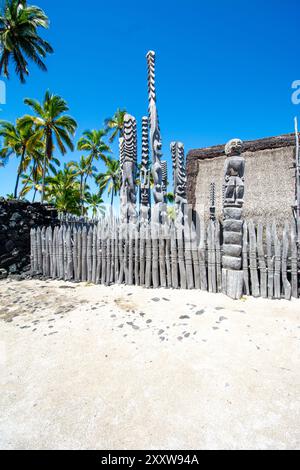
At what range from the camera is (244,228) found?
495cm

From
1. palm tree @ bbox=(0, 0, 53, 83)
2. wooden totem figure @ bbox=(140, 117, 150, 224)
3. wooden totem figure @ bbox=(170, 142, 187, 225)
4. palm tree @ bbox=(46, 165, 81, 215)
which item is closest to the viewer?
wooden totem figure @ bbox=(140, 117, 150, 224)

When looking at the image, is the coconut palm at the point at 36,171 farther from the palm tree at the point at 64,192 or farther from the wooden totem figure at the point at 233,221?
the wooden totem figure at the point at 233,221

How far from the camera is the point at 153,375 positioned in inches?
105

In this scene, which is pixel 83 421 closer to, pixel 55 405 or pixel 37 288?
pixel 55 405

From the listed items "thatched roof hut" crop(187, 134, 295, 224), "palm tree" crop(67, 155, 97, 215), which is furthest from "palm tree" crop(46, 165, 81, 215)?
"thatched roof hut" crop(187, 134, 295, 224)

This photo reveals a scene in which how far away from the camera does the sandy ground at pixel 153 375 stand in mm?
1936

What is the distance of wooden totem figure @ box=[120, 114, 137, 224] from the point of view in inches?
337

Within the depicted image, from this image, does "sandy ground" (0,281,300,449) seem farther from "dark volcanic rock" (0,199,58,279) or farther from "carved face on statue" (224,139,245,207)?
"dark volcanic rock" (0,199,58,279)

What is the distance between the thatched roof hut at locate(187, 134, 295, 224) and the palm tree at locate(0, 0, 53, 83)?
49.0ft

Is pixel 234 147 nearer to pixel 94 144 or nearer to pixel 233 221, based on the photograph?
pixel 233 221

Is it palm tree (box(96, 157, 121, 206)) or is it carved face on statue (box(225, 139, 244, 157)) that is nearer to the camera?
carved face on statue (box(225, 139, 244, 157))

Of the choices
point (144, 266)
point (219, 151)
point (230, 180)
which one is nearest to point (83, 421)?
point (144, 266)

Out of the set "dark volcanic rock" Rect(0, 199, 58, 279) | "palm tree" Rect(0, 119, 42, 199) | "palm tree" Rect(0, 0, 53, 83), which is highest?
"palm tree" Rect(0, 0, 53, 83)

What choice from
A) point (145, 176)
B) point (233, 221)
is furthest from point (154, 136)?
point (233, 221)
